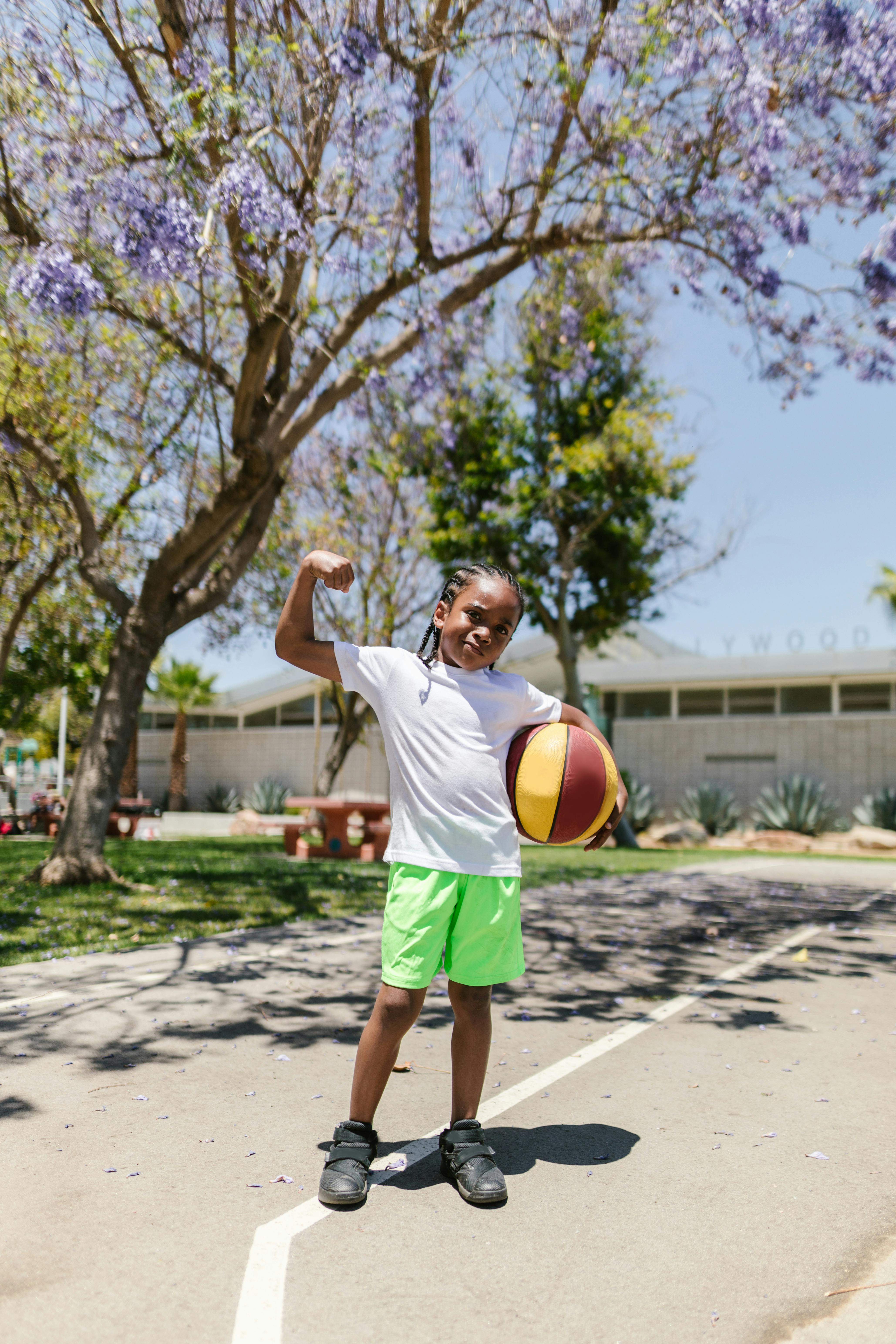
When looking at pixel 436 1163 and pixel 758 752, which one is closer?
pixel 436 1163

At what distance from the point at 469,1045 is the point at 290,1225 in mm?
741

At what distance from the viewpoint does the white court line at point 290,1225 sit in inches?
92.7

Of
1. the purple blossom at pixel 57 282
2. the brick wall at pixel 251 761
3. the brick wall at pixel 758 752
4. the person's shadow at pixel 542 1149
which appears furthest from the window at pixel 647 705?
the person's shadow at pixel 542 1149

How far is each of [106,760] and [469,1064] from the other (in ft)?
26.1

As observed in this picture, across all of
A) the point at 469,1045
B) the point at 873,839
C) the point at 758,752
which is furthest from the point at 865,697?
the point at 469,1045

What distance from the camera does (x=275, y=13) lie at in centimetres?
862

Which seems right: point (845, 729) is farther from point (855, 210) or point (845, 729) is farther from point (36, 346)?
point (36, 346)

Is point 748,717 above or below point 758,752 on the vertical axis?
above

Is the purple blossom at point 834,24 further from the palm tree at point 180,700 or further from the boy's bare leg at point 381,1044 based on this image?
the palm tree at point 180,700

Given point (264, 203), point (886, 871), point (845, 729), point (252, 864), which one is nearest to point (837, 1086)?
point (264, 203)

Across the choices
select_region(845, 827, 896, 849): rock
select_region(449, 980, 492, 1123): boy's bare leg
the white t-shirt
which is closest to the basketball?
the white t-shirt

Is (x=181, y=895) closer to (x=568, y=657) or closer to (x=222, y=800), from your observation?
(x=568, y=657)

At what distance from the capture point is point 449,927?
322 centimetres

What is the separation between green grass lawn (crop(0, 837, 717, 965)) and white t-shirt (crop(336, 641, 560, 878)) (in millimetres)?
4454
